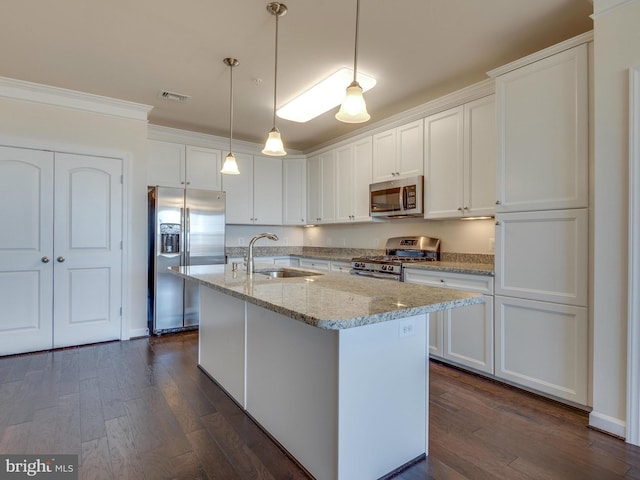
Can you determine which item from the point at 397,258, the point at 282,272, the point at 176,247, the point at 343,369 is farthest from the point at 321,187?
the point at 343,369

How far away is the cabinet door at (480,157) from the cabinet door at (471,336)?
0.84 metres

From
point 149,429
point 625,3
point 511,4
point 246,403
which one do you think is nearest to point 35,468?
point 149,429

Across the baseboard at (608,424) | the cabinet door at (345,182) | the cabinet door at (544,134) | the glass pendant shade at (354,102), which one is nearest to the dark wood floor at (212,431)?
the baseboard at (608,424)

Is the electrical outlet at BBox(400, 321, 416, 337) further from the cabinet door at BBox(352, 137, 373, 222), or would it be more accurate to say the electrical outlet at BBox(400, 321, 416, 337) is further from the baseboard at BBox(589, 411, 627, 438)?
the cabinet door at BBox(352, 137, 373, 222)

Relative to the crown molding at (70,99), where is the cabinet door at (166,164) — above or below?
below

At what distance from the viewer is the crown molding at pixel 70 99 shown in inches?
126

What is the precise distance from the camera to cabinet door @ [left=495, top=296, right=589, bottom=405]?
218cm

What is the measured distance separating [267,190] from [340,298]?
3811 mm

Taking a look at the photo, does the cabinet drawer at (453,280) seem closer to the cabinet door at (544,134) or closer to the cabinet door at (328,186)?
the cabinet door at (544,134)

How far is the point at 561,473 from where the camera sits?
1631 mm

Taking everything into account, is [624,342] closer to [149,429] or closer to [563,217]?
[563,217]

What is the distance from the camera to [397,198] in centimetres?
366

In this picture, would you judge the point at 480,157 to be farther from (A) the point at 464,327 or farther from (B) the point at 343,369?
(B) the point at 343,369

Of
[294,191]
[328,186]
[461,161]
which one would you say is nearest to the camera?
[461,161]
